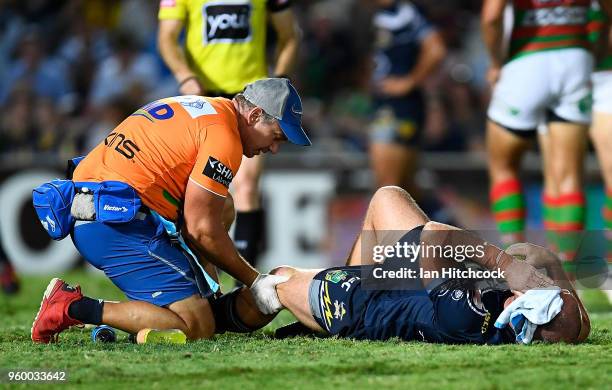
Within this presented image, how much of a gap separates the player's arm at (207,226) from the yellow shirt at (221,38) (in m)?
2.51

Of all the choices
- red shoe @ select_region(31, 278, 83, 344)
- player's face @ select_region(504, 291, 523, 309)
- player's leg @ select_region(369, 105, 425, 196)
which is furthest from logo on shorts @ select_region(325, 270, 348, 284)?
player's leg @ select_region(369, 105, 425, 196)

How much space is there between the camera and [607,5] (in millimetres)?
8062

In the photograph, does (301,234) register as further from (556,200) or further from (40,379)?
(40,379)

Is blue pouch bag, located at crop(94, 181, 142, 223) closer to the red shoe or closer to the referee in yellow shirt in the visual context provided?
the red shoe

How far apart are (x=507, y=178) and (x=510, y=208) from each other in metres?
0.23

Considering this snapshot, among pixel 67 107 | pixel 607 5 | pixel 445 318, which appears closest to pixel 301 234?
pixel 67 107

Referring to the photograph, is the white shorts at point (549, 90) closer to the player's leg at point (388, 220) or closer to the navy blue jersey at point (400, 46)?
the player's leg at point (388, 220)

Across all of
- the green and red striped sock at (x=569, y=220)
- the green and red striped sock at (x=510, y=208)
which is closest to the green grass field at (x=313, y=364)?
the green and red striped sock at (x=569, y=220)

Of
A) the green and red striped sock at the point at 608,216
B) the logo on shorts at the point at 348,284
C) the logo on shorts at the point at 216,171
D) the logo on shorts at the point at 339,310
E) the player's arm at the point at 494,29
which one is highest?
the player's arm at the point at 494,29

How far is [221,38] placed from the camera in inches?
313

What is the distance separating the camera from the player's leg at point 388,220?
5523mm

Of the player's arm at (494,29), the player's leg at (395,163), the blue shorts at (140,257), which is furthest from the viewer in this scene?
the player's leg at (395,163)

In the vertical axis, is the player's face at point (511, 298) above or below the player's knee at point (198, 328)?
above

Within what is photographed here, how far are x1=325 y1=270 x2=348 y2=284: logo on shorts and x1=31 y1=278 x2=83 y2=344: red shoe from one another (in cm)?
125
